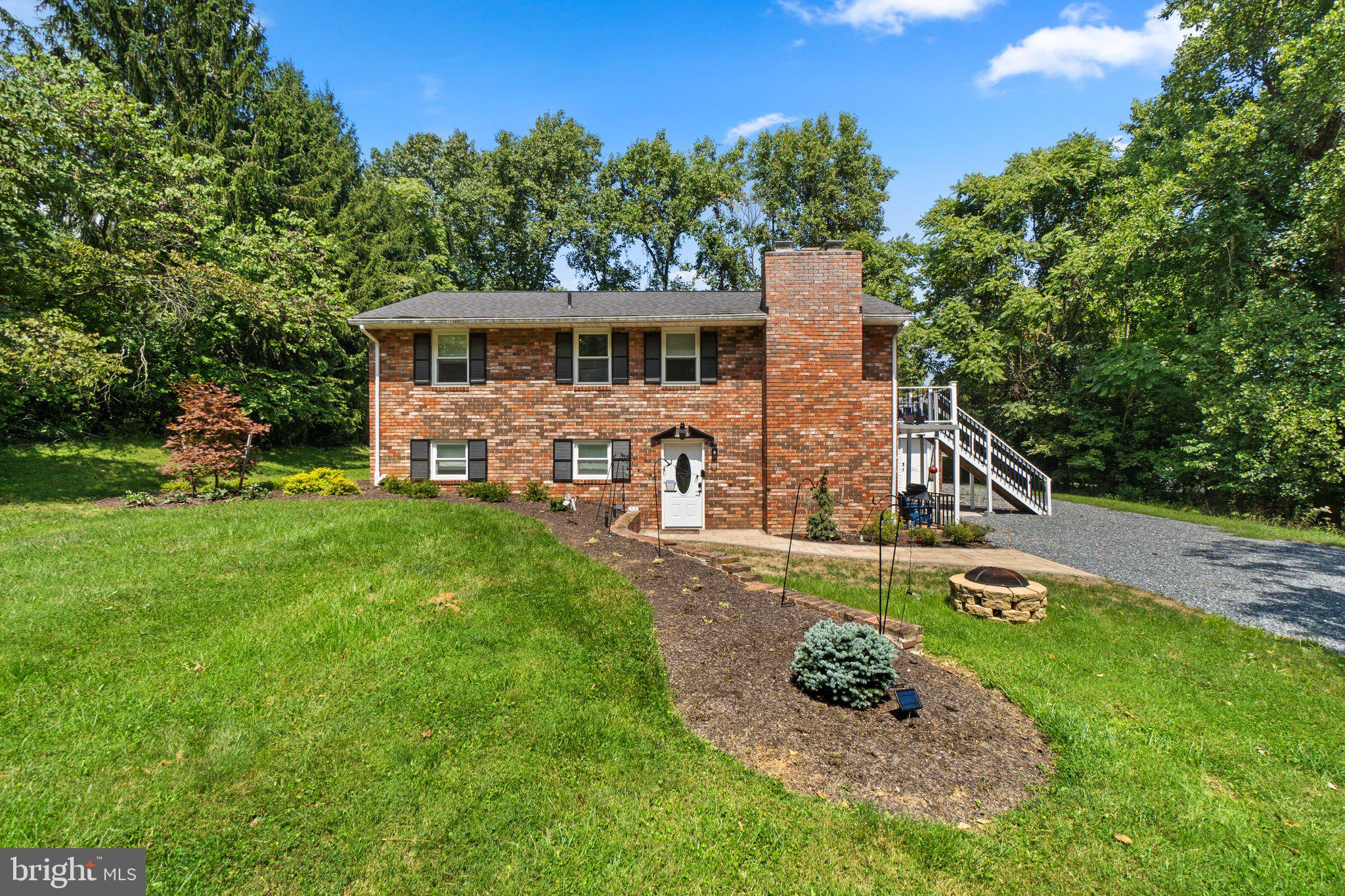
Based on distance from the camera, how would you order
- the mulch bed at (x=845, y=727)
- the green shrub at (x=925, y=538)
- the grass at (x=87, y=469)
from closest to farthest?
1. the mulch bed at (x=845, y=727)
2. the green shrub at (x=925, y=538)
3. the grass at (x=87, y=469)

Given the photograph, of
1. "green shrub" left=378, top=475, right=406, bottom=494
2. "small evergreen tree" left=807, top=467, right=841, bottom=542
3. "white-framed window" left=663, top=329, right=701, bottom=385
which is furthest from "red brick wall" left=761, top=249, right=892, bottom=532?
"green shrub" left=378, top=475, right=406, bottom=494

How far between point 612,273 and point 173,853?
29.8 metres

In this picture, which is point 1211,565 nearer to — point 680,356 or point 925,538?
point 925,538

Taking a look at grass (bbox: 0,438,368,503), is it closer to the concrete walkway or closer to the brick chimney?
the concrete walkway

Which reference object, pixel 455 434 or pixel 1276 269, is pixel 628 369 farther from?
pixel 1276 269

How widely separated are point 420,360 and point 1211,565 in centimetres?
1750

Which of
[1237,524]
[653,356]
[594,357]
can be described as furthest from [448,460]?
[1237,524]

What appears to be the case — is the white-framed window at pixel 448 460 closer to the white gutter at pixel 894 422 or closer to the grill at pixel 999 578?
the white gutter at pixel 894 422

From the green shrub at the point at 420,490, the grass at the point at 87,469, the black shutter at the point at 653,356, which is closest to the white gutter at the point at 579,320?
the black shutter at the point at 653,356

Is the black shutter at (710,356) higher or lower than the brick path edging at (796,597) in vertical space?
higher

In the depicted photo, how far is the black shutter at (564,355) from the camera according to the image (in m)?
Result: 13.5

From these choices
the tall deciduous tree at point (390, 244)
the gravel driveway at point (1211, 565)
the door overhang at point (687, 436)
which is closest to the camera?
the gravel driveway at point (1211, 565)

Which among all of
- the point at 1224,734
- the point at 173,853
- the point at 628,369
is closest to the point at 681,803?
the point at 173,853

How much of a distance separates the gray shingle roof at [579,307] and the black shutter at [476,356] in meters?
0.54
